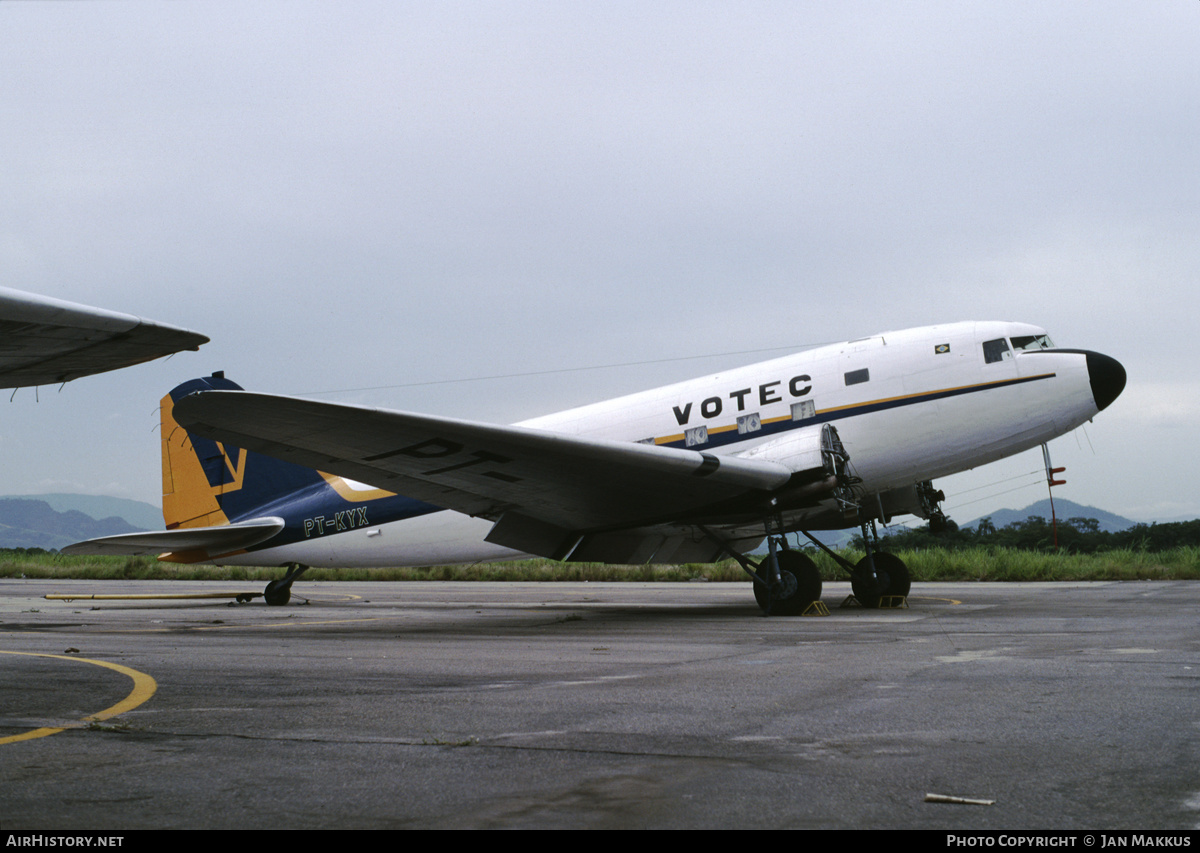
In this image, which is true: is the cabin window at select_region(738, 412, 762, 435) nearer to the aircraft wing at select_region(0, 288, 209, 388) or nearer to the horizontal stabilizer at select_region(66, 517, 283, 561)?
the horizontal stabilizer at select_region(66, 517, 283, 561)

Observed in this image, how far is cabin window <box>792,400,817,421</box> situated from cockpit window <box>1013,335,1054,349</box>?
120 inches

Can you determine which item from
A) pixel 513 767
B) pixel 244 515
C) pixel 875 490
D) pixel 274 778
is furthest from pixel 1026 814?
pixel 244 515

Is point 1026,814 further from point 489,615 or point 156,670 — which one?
point 489,615

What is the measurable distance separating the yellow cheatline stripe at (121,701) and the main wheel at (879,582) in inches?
443

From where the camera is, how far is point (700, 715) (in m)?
5.24

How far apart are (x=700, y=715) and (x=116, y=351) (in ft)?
12.8

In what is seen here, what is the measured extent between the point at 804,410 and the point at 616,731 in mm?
→ 9980

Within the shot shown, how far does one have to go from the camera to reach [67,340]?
5.05 metres

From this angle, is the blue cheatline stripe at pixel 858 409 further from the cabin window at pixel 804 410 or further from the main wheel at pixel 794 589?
the main wheel at pixel 794 589

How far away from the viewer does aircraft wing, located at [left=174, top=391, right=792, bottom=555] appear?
35.9 ft

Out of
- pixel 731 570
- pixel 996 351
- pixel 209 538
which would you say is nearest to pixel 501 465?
pixel 996 351

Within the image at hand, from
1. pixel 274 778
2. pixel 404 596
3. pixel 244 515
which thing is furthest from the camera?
pixel 404 596

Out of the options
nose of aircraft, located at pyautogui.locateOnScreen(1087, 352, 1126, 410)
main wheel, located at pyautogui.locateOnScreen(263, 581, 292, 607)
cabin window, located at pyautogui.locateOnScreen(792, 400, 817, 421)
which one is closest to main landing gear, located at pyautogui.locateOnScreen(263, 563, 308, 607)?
main wheel, located at pyautogui.locateOnScreen(263, 581, 292, 607)

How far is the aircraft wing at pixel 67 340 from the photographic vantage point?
15.6ft
